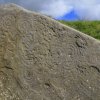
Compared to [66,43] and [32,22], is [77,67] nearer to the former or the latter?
[66,43]

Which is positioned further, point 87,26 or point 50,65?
Result: point 87,26

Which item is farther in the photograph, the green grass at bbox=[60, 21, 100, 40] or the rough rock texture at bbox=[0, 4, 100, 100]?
the green grass at bbox=[60, 21, 100, 40]

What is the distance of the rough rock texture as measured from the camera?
33.6ft

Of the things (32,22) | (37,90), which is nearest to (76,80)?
(37,90)

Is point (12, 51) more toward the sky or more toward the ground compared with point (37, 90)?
more toward the sky

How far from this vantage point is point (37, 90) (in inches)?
404

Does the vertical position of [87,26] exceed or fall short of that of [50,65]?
it exceeds it

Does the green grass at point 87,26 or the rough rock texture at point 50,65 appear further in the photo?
the green grass at point 87,26

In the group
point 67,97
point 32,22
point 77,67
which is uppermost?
point 32,22

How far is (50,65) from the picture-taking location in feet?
33.6

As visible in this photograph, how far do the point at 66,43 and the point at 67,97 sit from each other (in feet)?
3.62

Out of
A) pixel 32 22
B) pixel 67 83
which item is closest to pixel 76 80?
pixel 67 83

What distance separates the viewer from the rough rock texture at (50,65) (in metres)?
10.2

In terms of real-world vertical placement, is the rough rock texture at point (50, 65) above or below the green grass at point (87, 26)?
below
